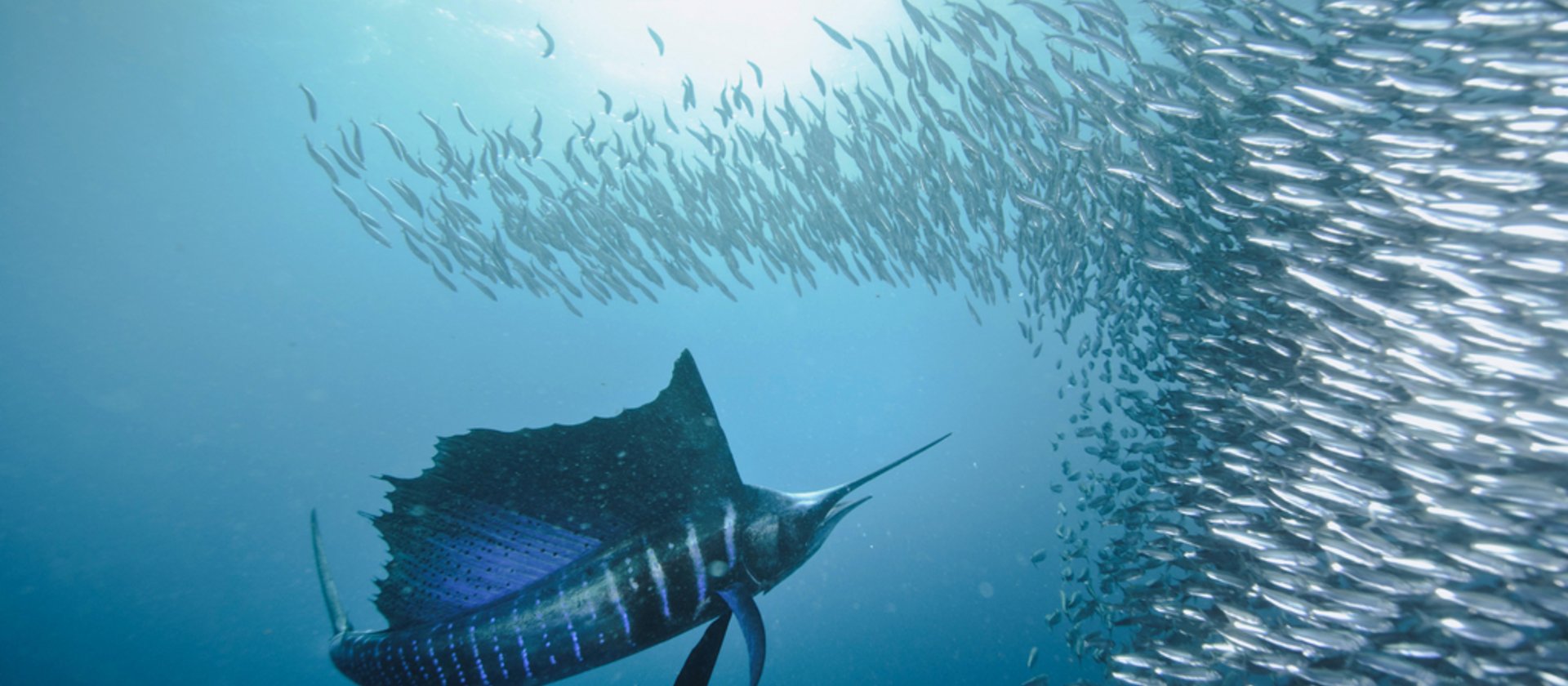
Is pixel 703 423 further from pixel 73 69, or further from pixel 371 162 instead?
pixel 371 162

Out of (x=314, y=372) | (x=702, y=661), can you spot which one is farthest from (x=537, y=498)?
(x=314, y=372)

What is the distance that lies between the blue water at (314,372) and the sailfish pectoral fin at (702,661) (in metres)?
16.4

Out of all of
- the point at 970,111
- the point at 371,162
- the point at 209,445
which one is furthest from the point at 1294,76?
the point at 209,445

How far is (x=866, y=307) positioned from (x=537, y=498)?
168 feet

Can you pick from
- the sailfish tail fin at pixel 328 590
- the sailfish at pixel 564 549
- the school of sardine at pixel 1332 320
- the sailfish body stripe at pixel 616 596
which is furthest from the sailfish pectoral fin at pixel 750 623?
the school of sardine at pixel 1332 320

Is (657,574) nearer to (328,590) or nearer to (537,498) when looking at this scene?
(537,498)

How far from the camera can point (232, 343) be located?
47.6 meters

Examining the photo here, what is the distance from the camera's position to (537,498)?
1643mm

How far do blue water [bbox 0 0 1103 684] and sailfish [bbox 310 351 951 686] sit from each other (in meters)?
16.2

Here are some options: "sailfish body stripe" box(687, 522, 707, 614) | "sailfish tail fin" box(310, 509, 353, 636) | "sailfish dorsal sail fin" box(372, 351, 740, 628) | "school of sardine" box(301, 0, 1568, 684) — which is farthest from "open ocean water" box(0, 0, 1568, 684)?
"sailfish tail fin" box(310, 509, 353, 636)

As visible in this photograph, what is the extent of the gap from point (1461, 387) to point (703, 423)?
3875 millimetres

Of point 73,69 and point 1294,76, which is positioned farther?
point 73,69

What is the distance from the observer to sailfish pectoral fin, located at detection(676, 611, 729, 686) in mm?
1713

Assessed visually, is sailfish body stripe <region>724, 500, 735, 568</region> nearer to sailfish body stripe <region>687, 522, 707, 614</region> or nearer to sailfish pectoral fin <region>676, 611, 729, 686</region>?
sailfish body stripe <region>687, 522, 707, 614</region>
